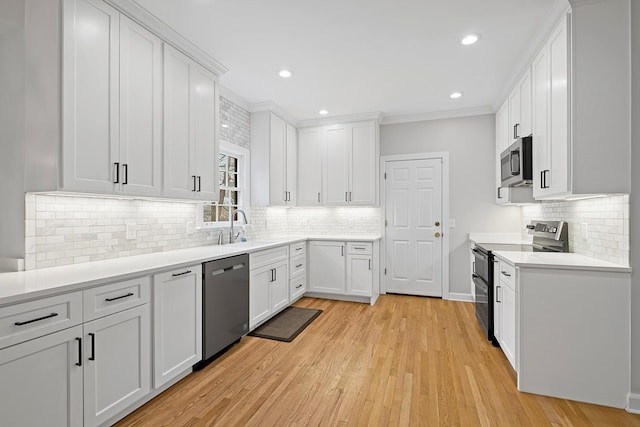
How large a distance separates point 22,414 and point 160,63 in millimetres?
2289

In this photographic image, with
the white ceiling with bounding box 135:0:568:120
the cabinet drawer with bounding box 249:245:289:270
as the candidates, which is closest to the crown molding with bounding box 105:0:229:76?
the white ceiling with bounding box 135:0:568:120

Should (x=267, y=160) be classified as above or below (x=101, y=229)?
above

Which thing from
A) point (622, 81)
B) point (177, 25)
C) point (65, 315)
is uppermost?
point (177, 25)

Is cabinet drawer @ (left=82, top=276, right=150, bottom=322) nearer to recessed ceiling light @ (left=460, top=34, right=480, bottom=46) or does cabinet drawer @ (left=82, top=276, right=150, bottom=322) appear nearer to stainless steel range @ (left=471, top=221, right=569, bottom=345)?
stainless steel range @ (left=471, top=221, right=569, bottom=345)

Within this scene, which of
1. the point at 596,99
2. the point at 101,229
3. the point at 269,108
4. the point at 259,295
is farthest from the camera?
the point at 269,108

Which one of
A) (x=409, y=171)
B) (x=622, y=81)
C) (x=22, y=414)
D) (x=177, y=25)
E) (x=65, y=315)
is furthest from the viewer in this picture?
(x=409, y=171)

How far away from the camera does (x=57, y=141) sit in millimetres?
1780

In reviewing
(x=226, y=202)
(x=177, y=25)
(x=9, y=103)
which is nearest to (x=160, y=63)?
(x=177, y=25)

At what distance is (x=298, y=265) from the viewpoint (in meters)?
4.18

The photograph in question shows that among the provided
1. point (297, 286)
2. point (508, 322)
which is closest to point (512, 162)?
point (508, 322)

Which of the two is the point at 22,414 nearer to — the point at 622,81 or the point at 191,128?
the point at 191,128

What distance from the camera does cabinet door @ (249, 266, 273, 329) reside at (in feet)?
10.2

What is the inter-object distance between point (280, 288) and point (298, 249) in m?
0.66

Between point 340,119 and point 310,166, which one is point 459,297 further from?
point 340,119
